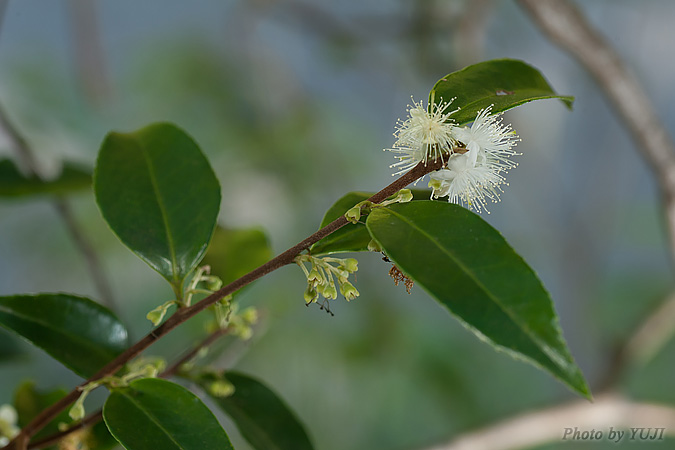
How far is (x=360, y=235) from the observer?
36 cm

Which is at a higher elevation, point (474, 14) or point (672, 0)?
point (672, 0)

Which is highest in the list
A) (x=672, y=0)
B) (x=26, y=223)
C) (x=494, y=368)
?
(x=672, y=0)

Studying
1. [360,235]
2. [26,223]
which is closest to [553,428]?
[360,235]

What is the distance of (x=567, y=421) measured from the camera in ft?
3.18

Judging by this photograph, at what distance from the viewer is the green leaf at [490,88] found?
34 cm

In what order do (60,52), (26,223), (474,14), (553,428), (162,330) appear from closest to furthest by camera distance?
(162,330) < (553,428) < (474,14) < (26,223) < (60,52)

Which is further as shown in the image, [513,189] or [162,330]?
[513,189]

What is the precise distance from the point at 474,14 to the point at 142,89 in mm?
1149

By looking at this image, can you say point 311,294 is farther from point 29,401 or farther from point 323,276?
point 29,401

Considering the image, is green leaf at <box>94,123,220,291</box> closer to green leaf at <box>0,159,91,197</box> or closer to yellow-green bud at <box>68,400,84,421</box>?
yellow-green bud at <box>68,400,84,421</box>

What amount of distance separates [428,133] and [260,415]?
0.27 m

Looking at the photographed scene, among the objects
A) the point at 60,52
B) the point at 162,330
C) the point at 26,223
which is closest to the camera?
the point at 162,330

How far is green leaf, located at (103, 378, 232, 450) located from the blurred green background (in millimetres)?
1290

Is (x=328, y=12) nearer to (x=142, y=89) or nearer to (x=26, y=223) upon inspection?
(x=142, y=89)
